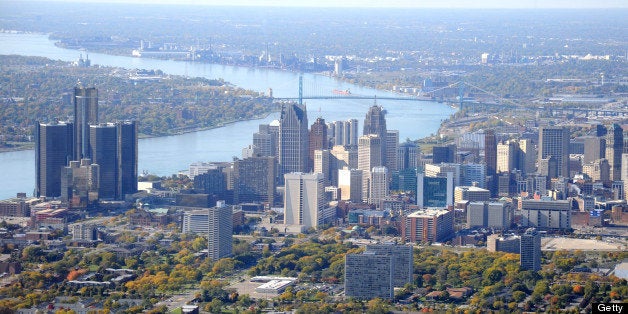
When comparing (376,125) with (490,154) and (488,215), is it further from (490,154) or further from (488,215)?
(488,215)

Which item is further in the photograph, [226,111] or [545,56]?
[545,56]

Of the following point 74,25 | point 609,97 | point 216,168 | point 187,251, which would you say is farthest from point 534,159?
point 74,25

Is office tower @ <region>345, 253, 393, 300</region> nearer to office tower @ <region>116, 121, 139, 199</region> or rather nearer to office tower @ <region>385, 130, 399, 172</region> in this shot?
office tower @ <region>116, 121, 139, 199</region>

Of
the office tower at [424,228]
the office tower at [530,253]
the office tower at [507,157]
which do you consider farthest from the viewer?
the office tower at [507,157]

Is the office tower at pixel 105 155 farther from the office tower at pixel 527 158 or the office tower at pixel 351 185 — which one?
the office tower at pixel 527 158

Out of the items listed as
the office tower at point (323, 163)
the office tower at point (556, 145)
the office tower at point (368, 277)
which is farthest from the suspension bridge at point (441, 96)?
the office tower at point (368, 277)

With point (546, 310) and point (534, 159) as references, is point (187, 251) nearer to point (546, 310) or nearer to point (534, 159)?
point (546, 310)
